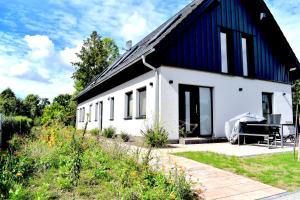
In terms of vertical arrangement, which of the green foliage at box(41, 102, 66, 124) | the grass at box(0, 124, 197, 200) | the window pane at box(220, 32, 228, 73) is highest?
the window pane at box(220, 32, 228, 73)

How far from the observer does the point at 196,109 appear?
446 inches

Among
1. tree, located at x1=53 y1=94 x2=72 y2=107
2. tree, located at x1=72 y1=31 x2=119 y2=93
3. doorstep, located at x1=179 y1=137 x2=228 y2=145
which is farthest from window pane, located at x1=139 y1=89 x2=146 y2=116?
tree, located at x1=53 y1=94 x2=72 y2=107

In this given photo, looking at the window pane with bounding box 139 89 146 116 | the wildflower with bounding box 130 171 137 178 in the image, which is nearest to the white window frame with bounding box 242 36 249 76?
the window pane with bounding box 139 89 146 116

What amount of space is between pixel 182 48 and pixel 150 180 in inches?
307

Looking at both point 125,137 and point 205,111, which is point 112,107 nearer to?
point 125,137

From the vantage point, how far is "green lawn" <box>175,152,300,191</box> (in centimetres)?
465

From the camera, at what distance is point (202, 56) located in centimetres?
A: 1140

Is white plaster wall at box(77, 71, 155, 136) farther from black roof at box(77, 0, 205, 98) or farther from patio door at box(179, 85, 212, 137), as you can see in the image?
patio door at box(179, 85, 212, 137)

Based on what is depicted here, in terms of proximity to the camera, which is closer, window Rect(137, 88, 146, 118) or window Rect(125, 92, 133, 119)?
window Rect(137, 88, 146, 118)

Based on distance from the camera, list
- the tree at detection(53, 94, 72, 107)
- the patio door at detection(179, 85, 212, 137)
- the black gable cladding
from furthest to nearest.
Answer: the tree at detection(53, 94, 72, 107) → the patio door at detection(179, 85, 212, 137) → the black gable cladding

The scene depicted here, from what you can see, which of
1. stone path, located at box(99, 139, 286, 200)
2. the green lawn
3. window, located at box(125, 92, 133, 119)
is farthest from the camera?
window, located at box(125, 92, 133, 119)

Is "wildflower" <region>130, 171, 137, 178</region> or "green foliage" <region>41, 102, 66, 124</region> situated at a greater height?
"green foliage" <region>41, 102, 66, 124</region>

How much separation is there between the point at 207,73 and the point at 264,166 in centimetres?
632

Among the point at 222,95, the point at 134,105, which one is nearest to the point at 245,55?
the point at 222,95
